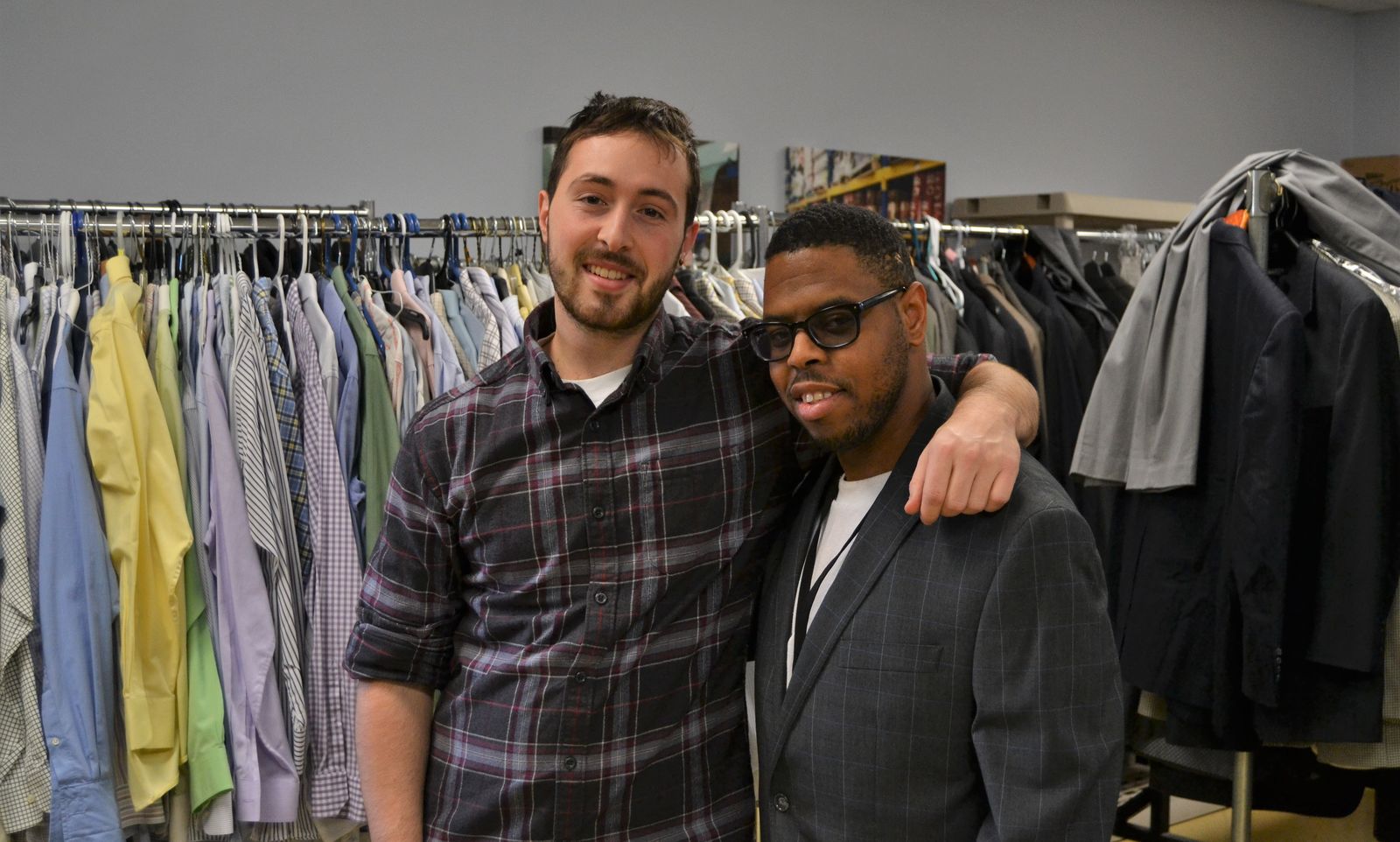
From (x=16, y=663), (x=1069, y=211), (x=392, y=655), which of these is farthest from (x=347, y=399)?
(x=1069, y=211)

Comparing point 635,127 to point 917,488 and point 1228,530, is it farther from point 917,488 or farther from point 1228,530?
point 1228,530

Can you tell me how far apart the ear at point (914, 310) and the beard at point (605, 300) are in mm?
321

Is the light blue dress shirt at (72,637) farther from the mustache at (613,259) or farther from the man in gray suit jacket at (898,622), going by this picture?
the man in gray suit jacket at (898,622)

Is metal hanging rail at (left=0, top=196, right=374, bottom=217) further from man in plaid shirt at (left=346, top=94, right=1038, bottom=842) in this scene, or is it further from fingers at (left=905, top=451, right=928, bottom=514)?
fingers at (left=905, top=451, right=928, bottom=514)

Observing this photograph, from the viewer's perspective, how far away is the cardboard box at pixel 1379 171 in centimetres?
532

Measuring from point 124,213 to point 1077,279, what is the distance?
2.42m

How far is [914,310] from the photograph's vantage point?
1.45m

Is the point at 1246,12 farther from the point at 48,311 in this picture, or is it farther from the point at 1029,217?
the point at 48,311

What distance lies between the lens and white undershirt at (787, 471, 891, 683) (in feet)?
4.66

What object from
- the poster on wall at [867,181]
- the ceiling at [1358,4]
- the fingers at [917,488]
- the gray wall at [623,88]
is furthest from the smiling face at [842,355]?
the ceiling at [1358,4]

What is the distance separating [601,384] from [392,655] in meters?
0.45

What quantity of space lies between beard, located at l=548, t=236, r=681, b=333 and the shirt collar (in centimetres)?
4

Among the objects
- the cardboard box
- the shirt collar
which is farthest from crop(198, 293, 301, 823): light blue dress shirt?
the cardboard box

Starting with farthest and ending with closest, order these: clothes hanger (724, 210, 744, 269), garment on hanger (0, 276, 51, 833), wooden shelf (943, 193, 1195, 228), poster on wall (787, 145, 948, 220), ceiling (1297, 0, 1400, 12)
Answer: ceiling (1297, 0, 1400, 12) < poster on wall (787, 145, 948, 220) < wooden shelf (943, 193, 1195, 228) < clothes hanger (724, 210, 744, 269) < garment on hanger (0, 276, 51, 833)
